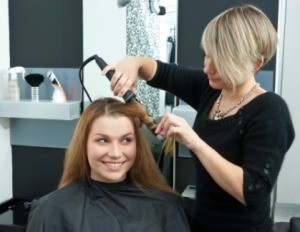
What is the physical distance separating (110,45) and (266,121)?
4.60 ft

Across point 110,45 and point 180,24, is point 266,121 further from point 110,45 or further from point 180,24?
point 110,45

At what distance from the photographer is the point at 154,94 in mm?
2061

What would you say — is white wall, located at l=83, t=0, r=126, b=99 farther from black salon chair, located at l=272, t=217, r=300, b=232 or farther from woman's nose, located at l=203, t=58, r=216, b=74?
black salon chair, located at l=272, t=217, r=300, b=232

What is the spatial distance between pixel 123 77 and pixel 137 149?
1.17ft

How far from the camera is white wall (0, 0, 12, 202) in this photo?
227 cm

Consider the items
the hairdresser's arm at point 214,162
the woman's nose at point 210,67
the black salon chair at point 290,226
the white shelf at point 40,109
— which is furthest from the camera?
the white shelf at point 40,109

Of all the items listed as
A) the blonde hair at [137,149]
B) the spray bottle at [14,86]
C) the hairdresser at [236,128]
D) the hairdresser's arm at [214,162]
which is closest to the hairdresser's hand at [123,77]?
the hairdresser at [236,128]

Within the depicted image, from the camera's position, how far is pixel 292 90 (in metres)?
1.86

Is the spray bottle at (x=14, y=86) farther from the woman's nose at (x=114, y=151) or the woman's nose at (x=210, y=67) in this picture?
the woman's nose at (x=210, y=67)

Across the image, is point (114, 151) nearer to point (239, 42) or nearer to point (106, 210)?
point (106, 210)

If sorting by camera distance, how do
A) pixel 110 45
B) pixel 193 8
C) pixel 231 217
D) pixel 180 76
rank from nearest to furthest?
pixel 231 217 → pixel 180 76 → pixel 193 8 → pixel 110 45

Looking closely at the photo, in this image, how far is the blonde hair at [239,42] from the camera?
1.01 m

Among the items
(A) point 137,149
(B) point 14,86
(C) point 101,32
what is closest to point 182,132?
(A) point 137,149

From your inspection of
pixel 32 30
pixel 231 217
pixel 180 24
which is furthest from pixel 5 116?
pixel 231 217
